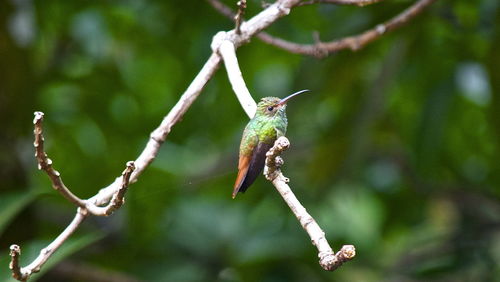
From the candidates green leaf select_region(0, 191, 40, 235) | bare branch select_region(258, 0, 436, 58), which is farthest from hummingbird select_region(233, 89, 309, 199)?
green leaf select_region(0, 191, 40, 235)

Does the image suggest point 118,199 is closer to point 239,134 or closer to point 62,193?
point 62,193

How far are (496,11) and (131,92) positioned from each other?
189cm

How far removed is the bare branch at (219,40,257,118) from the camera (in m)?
1.81

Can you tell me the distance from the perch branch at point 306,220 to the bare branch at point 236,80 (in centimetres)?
20

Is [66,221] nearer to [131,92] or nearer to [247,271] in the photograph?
[131,92]

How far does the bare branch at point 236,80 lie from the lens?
5.93 ft

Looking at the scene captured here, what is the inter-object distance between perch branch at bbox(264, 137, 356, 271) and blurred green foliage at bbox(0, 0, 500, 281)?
194 centimetres

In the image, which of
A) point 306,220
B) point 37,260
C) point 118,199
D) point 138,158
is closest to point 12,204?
point 138,158

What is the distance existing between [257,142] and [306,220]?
0.33 m

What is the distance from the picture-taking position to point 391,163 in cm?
474

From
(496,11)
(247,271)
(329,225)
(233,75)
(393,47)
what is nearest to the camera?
(233,75)

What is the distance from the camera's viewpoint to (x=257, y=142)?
177cm

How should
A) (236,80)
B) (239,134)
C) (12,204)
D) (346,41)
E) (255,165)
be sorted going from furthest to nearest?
(239,134)
(12,204)
(346,41)
(236,80)
(255,165)

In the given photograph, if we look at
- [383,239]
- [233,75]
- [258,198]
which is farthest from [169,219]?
[233,75]
